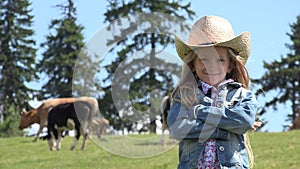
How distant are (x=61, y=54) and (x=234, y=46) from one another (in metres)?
48.0

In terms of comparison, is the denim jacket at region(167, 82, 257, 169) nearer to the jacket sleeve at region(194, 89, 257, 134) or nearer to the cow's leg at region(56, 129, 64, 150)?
the jacket sleeve at region(194, 89, 257, 134)

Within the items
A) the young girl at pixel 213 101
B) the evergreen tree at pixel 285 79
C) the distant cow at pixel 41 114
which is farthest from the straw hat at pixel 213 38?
the evergreen tree at pixel 285 79

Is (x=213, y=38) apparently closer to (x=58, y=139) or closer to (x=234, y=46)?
(x=234, y=46)

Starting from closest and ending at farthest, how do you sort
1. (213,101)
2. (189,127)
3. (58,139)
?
(189,127)
(213,101)
(58,139)

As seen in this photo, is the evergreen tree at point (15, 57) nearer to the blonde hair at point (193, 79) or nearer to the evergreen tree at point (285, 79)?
the evergreen tree at point (285, 79)

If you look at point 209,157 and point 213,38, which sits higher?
point 213,38

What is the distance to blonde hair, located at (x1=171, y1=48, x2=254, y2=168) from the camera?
374 centimetres

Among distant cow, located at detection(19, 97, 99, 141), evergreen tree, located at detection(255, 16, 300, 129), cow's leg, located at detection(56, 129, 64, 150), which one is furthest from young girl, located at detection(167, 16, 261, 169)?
evergreen tree, located at detection(255, 16, 300, 129)

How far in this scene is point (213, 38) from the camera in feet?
12.6

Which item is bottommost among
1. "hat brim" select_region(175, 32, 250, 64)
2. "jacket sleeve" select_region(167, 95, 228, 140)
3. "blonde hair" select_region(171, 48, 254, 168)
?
"jacket sleeve" select_region(167, 95, 228, 140)

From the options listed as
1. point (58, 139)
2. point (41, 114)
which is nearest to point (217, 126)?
point (58, 139)

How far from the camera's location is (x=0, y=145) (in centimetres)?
2131

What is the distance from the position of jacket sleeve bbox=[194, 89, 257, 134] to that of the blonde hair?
11cm

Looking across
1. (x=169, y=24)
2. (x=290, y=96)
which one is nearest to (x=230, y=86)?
(x=169, y=24)
